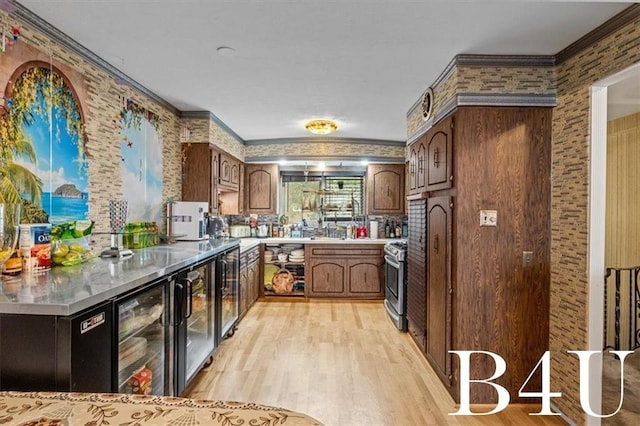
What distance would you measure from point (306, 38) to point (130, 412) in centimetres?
222

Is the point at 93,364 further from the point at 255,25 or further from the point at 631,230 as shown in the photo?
the point at 631,230

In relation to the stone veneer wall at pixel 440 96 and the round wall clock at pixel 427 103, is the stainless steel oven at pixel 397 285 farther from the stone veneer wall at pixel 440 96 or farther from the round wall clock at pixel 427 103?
the round wall clock at pixel 427 103

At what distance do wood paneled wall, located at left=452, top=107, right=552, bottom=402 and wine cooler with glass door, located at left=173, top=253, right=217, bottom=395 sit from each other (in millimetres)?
1924

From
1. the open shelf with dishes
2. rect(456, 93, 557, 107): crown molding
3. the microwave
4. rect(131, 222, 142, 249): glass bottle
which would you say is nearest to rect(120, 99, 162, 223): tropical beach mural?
rect(131, 222, 142, 249): glass bottle

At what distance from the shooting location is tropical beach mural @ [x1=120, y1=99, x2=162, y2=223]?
123 inches

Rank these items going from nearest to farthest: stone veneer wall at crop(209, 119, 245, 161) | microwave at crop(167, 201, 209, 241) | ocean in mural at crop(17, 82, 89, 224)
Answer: ocean in mural at crop(17, 82, 89, 224) < microwave at crop(167, 201, 209, 241) < stone veneer wall at crop(209, 119, 245, 161)

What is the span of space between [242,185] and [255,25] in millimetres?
3673

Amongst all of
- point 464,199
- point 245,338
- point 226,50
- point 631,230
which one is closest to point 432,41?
point 464,199

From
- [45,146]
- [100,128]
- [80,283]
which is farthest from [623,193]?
[45,146]

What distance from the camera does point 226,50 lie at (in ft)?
8.29

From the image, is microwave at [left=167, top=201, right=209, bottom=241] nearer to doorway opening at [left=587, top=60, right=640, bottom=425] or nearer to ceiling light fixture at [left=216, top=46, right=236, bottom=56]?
ceiling light fixture at [left=216, top=46, right=236, bottom=56]

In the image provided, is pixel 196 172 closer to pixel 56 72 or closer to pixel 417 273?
pixel 56 72

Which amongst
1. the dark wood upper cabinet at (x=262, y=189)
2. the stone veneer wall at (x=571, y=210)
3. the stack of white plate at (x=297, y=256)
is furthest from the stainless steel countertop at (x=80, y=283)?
the dark wood upper cabinet at (x=262, y=189)

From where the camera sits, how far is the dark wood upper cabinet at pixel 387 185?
19.0ft
